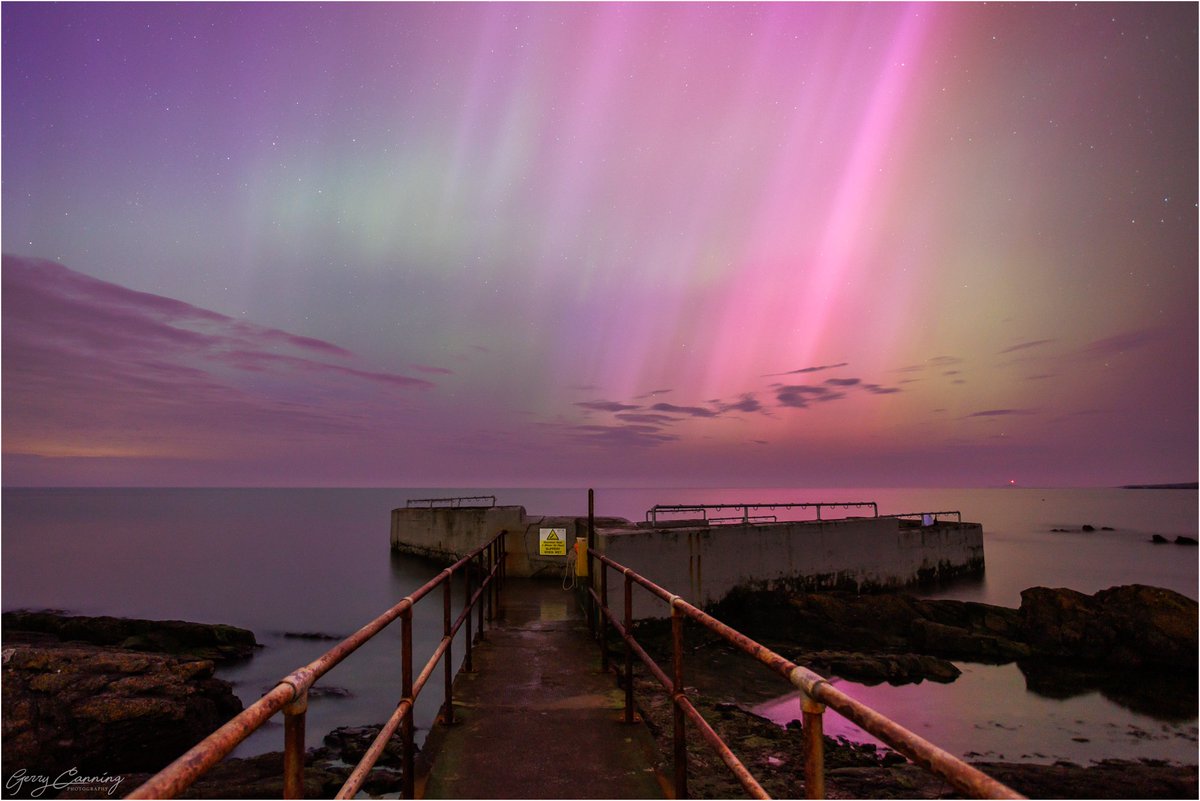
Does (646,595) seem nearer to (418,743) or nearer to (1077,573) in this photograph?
(418,743)

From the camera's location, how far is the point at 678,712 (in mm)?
3895

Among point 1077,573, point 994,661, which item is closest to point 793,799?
point 994,661

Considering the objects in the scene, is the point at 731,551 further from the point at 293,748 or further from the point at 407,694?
the point at 293,748

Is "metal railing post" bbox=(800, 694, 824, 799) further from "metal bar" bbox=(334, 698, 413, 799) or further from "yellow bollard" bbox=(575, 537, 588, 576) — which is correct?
"yellow bollard" bbox=(575, 537, 588, 576)

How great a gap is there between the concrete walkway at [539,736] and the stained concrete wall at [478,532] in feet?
24.7

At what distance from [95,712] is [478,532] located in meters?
14.5

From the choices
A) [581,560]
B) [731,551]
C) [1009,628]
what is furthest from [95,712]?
[1009,628]

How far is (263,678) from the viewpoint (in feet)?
56.5

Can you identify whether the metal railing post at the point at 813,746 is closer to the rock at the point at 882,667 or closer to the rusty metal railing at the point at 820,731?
the rusty metal railing at the point at 820,731

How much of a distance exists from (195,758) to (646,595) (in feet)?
44.1

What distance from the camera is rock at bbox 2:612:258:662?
17.3 meters

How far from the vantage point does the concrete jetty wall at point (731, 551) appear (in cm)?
1498

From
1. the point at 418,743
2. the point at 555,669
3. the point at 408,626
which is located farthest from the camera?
the point at 418,743

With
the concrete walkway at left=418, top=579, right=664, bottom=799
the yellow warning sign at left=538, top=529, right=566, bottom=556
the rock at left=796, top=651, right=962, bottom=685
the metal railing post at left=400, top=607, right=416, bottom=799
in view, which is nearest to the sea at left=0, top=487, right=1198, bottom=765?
the rock at left=796, top=651, right=962, bottom=685
